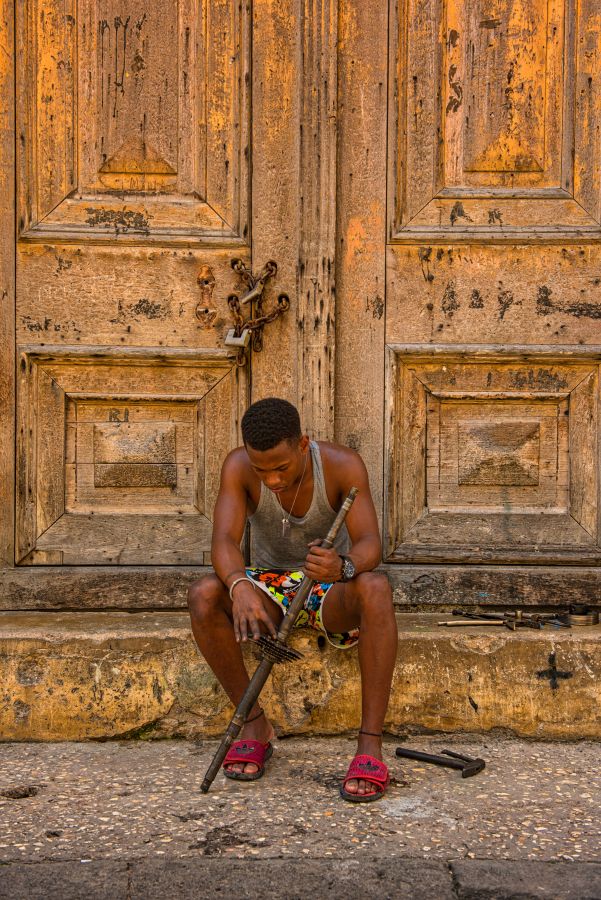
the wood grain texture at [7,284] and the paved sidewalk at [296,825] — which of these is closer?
the paved sidewalk at [296,825]

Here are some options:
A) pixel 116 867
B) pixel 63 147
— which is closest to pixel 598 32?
pixel 63 147

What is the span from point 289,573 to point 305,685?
417 mm

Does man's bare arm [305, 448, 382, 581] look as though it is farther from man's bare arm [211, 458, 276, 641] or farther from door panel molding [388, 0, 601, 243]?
door panel molding [388, 0, 601, 243]

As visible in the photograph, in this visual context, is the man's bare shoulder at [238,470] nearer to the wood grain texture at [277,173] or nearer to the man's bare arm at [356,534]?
the man's bare arm at [356,534]

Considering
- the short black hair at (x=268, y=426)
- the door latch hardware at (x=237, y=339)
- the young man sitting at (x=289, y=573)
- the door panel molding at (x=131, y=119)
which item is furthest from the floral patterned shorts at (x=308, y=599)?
the door panel molding at (x=131, y=119)

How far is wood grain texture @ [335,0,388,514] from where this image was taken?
161 inches

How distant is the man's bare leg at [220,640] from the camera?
3512 mm

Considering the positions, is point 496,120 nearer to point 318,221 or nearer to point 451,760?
point 318,221

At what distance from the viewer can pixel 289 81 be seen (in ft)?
13.4

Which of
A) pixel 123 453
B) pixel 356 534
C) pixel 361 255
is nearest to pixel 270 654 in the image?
pixel 356 534

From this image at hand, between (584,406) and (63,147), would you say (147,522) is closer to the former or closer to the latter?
(63,147)

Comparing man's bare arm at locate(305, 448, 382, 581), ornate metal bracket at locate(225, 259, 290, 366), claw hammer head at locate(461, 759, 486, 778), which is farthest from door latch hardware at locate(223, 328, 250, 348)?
claw hammer head at locate(461, 759, 486, 778)

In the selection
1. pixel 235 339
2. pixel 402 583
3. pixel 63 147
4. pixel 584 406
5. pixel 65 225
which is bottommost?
pixel 402 583

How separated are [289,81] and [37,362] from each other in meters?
1.52
